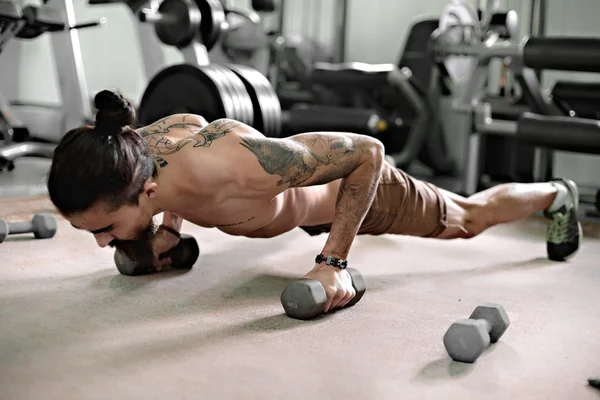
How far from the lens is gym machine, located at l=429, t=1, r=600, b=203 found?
3.44 metres

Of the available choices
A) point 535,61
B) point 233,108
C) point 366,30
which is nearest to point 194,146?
point 233,108

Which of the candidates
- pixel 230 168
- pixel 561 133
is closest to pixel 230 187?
pixel 230 168

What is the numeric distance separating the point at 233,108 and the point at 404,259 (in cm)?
119

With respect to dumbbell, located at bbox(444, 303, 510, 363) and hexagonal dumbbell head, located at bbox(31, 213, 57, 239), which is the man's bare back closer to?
dumbbell, located at bbox(444, 303, 510, 363)

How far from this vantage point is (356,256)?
107 inches

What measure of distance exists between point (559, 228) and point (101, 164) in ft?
5.76

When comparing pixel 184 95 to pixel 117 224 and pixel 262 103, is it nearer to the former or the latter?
pixel 262 103

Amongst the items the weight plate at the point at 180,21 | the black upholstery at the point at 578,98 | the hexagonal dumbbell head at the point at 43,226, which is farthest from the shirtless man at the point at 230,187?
the weight plate at the point at 180,21

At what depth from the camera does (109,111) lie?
169cm

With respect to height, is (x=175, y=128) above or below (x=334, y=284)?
above

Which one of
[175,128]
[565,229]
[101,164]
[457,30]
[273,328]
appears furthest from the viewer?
[457,30]

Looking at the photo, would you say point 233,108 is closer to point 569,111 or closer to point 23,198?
point 23,198

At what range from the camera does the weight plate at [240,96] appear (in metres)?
3.51

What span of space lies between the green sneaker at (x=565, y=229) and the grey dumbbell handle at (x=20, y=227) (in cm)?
188
